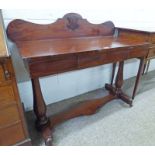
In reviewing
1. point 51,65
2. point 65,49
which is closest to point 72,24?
point 65,49

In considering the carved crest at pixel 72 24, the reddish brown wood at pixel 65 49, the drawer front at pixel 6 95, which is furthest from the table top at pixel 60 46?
the drawer front at pixel 6 95

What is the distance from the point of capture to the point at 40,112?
1297 mm

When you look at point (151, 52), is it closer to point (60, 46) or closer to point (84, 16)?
point (84, 16)

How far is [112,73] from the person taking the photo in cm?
221

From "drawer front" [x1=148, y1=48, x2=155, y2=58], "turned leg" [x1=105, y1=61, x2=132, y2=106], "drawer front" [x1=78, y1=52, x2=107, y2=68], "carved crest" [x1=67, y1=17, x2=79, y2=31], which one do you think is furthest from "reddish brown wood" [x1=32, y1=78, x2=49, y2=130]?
"drawer front" [x1=148, y1=48, x2=155, y2=58]

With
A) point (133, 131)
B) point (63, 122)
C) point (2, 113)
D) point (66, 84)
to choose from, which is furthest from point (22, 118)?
point (133, 131)

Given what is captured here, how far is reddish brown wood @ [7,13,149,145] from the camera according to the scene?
967mm

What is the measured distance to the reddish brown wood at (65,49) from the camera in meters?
0.97

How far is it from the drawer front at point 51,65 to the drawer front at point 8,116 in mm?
252

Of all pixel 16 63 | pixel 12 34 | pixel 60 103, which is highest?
pixel 12 34

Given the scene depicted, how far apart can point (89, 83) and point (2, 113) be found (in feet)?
4.37

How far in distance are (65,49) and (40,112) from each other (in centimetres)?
60
